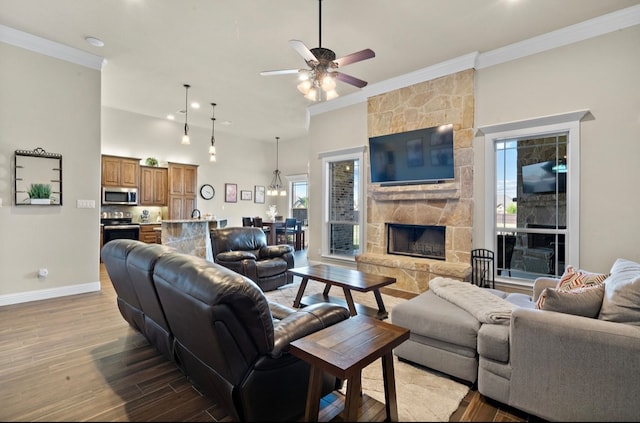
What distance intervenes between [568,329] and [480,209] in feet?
9.27

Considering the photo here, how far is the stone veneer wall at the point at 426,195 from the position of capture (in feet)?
14.2

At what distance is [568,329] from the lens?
5.45ft

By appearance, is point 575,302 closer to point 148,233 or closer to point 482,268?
point 482,268

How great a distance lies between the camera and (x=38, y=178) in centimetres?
393

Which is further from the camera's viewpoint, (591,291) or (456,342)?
(456,342)

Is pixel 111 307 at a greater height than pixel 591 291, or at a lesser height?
lesser

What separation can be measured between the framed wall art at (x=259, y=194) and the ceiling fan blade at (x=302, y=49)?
722 cm

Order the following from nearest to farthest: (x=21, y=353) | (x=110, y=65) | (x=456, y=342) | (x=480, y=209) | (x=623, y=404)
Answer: (x=623, y=404) → (x=456, y=342) → (x=21, y=353) → (x=480, y=209) → (x=110, y=65)

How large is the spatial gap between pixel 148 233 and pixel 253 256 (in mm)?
3726

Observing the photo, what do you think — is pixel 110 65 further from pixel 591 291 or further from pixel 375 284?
pixel 591 291

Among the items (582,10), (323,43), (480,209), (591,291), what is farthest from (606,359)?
(323,43)

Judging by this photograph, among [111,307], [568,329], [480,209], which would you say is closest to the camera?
[568,329]

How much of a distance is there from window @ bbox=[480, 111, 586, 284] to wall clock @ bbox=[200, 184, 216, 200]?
6.99 metres

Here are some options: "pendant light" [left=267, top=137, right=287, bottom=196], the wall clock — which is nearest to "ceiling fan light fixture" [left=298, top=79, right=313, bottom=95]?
the wall clock
